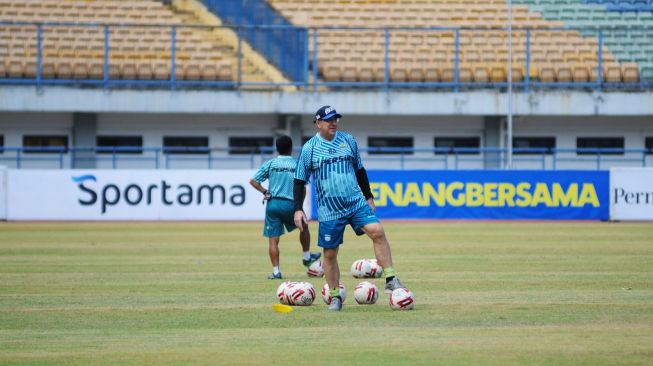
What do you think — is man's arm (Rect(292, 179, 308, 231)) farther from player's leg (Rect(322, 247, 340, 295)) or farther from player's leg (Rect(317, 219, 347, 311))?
player's leg (Rect(322, 247, 340, 295))

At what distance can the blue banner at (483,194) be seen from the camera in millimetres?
32781

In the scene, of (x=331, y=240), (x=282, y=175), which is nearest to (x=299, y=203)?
(x=331, y=240)

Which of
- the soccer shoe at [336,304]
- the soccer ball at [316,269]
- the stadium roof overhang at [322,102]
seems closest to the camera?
the soccer shoe at [336,304]

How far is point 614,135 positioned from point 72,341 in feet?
111

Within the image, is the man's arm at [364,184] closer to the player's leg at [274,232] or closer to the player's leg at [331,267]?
the player's leg at [331,267]

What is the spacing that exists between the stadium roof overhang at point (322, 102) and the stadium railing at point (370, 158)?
1.45m

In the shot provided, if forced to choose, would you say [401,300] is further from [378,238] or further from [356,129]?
[356,129]

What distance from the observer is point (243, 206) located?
107 ft

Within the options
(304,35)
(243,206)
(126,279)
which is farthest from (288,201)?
(304,35)

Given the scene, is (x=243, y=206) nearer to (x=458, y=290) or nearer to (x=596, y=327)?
(x=458, y=290)

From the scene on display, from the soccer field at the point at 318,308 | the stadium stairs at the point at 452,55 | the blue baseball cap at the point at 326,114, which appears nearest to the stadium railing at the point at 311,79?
the stadium stairs at the point at 452,55

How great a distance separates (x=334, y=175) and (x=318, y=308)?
1586 mm

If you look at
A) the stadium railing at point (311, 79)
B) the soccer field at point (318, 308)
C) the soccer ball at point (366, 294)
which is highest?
the stadium railing at point (311, 79)

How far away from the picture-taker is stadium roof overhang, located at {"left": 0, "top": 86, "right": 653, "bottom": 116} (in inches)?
1489
